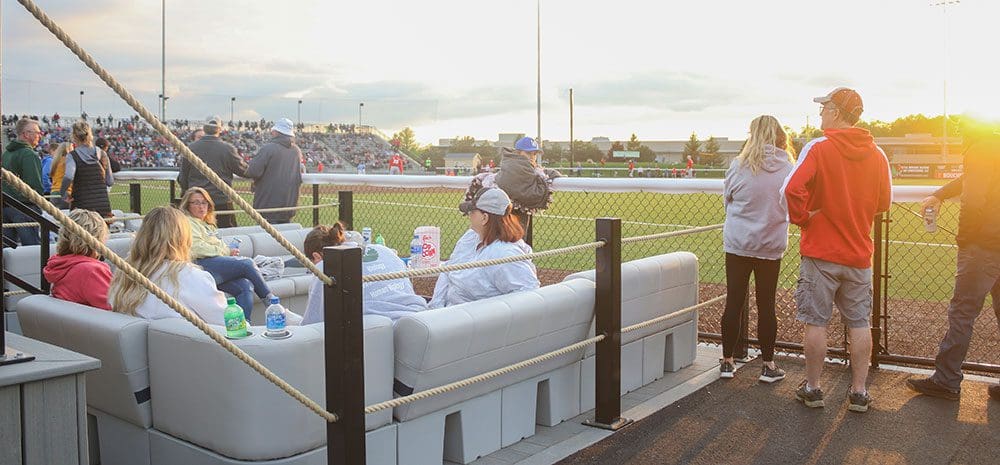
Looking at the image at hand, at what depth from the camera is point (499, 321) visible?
4.20 meters

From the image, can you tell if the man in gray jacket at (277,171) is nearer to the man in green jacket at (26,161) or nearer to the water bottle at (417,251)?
the man in green jacket at (26,161)

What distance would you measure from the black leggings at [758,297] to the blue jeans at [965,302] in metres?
1.04

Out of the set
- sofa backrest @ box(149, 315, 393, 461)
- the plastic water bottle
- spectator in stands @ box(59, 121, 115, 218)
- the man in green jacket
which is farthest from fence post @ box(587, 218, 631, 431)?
the man in green jacket

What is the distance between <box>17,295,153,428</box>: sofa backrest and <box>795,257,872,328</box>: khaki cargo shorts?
3.66 m

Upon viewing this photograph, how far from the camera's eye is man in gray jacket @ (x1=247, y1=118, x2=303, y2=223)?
30.2ft

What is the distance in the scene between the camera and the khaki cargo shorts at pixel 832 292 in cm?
493

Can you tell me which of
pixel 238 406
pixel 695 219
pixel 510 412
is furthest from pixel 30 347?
pixel 695 219

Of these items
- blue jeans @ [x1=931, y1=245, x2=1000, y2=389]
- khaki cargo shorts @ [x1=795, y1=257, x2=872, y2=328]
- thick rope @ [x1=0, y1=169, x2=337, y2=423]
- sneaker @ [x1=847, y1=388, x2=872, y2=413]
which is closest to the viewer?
thick rope @ [x1=0, y1=169, x2=337, y2=423]

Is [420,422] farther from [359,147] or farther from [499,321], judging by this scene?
[359,147]

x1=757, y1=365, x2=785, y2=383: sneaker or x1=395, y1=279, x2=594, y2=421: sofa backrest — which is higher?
x1=395, y1=279, x2=594, y2=421: sofa backrest

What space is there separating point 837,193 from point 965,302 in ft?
3.85

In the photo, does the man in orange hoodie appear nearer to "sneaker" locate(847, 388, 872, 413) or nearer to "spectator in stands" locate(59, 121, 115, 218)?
"sneaker" locate(847, 388, 872, 413)

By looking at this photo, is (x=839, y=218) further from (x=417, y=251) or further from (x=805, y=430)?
(x=417, y=251)

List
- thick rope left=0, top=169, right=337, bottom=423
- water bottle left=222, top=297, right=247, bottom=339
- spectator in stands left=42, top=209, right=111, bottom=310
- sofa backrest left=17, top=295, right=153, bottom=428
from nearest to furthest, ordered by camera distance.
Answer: thick rope left=0, top=169, right=337, bottom=423 → water bottle left=222, top=297, right=247, bottom=339 → sofa backrest left=17, top=295, right=153, bottom=428 → spectator in stands left=42, top=209, right=111, bottom=310
